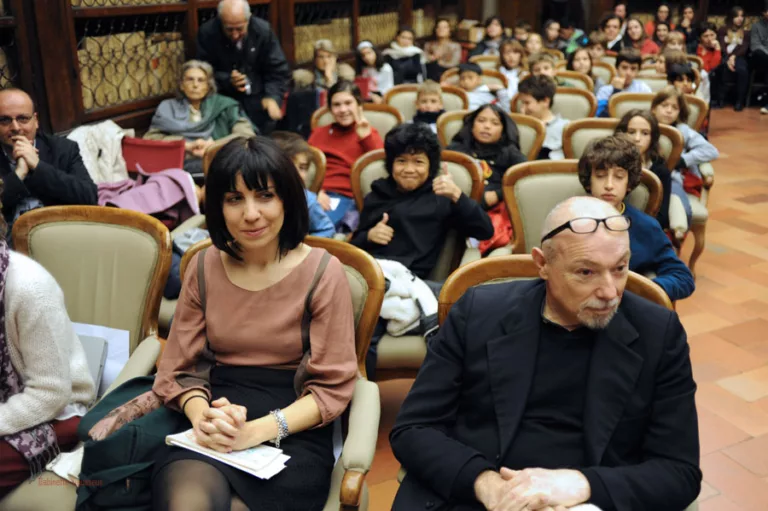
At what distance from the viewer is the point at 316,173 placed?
11.3ft

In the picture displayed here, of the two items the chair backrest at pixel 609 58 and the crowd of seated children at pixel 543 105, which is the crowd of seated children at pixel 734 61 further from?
the crowd of seated children at pixel 543 105

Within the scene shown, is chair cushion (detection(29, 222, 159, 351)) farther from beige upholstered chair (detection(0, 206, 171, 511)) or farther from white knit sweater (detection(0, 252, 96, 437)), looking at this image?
white knit sweater (detection(0, 252, 96, 437))

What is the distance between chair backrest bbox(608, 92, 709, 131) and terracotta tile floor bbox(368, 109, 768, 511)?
0.74 m

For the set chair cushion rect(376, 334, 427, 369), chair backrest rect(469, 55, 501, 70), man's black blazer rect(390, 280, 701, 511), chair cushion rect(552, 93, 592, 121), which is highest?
chair backrest rect(469, 55, 501, 70)

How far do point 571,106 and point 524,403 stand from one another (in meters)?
3.84

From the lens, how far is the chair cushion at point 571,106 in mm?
5000

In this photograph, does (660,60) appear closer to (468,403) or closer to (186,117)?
(186,117)

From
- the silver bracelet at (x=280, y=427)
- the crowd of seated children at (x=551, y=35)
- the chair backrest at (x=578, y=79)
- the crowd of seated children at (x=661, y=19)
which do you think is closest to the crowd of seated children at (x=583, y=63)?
the chair backrest at (x=578, y=79)

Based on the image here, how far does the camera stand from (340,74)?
5895mm

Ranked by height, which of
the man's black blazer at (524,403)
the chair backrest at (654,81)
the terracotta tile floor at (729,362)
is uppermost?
the chair backrest at (654,81)

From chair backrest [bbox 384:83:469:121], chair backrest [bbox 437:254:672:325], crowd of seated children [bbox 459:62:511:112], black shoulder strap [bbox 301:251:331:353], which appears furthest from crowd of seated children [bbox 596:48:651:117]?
black shoulder strap [bbox 301:251:331:353]

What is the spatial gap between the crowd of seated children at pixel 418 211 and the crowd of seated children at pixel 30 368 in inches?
53.6

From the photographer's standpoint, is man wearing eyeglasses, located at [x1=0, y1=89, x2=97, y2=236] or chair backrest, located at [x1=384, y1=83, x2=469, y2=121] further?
chair backrest, located at [x1=384, y1=83, x2=469, y2=121]

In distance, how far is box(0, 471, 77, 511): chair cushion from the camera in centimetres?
168
